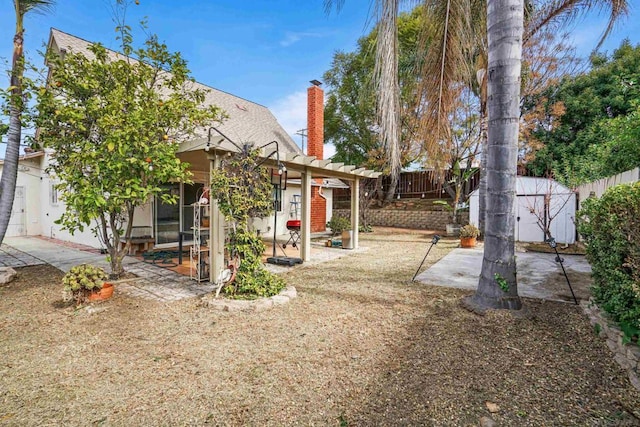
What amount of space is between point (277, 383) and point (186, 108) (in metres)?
4.92

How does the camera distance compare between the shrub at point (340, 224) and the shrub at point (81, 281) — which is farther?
the shrub at point (340, 224)

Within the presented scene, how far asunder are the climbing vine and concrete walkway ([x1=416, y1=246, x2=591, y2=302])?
3.31 metres

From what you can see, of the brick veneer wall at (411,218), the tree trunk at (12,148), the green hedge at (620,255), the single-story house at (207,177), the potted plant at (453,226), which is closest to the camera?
the green hedge at (620,255)

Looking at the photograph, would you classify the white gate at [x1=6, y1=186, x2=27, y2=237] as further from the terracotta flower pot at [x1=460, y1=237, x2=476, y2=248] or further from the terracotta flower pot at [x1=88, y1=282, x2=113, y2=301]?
the terracotta flower pot at [x1=460, y1=237, x2=476, y2=248]

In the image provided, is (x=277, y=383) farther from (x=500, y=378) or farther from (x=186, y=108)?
(x=186, y=108)

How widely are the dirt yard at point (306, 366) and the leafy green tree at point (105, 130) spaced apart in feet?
5.68

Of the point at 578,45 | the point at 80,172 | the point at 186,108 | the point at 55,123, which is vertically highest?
the point at 578,45

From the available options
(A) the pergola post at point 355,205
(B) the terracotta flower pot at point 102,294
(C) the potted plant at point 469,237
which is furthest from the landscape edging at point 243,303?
(C) the potted plant at point 469,237

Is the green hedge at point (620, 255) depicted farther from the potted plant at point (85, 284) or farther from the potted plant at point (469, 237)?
the potted plant at point (469, 237)

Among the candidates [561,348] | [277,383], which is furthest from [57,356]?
[561,348]

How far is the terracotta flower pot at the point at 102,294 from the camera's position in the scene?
467cm

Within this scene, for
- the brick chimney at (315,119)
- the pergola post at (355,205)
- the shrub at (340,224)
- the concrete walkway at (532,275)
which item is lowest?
the concrete walkway at (532,275)

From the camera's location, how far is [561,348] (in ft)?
10.5

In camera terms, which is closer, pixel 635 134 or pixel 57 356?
pixel 57 356
